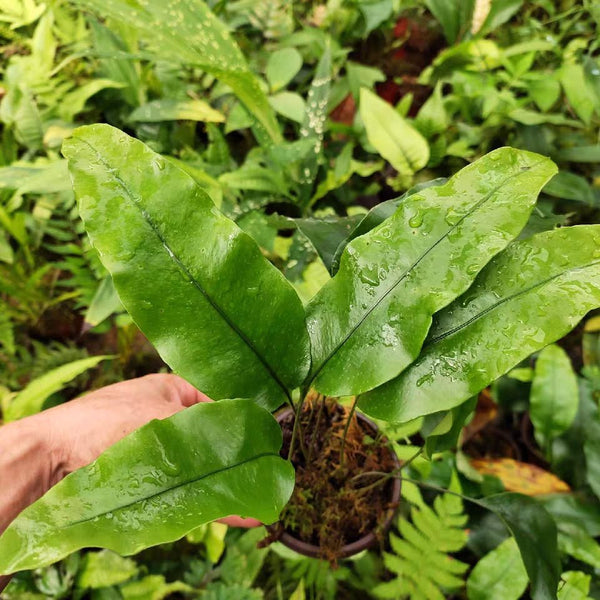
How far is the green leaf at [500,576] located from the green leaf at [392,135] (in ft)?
3.24

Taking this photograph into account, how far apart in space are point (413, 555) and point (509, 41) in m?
1.78

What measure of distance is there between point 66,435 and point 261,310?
19.9 inches

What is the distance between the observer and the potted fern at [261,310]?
0.49 metres

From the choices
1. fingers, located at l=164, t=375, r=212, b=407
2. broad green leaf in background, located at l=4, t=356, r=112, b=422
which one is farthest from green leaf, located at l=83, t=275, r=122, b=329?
fingers, located at l=164, t=375, r=212, b=407

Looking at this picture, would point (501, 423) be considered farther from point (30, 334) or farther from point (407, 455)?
point (30, 334)

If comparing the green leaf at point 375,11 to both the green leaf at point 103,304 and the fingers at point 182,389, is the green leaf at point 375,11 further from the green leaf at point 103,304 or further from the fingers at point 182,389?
the fingers at point 182,389

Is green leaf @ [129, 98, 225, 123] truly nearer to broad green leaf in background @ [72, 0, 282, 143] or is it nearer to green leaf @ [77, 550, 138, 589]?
broad green leaf in background @ [72, 0, 282, 143]

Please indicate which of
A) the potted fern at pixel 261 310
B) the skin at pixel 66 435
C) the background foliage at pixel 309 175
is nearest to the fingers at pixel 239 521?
the skin at pixel 66 435

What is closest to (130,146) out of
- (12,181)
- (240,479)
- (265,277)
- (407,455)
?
(265,277)

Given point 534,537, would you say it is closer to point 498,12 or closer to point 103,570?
point 103,570

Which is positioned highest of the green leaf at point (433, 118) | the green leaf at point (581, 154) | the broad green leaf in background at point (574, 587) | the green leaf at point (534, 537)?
the green leaf at point (433, 118)

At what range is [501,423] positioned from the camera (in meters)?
1.42

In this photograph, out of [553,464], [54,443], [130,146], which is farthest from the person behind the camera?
[553,464]

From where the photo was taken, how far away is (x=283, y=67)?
1.48 metres
